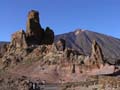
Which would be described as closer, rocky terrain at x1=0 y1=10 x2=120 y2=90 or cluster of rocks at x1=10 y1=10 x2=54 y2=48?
rocky terrain at x1=0 y1=10 x2=120 y2=90

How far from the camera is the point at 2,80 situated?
7688 centimetres

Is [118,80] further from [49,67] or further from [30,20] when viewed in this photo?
[30,20]

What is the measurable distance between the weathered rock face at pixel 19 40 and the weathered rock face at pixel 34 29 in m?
1.35

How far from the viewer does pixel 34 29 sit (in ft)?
315

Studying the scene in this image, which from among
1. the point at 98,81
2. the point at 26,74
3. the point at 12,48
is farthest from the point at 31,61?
the point at 98,81

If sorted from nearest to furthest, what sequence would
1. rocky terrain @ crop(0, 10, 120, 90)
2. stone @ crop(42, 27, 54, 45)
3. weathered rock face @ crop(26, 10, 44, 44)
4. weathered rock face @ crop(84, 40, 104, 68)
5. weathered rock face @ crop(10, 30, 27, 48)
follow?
1. rocky terrain @ crop(0, 10, 120, 90)
2. weathered rock face @ crop(84, 40, 104, 68)
3. weathered rock face @ crop(10, 30, 27, 48)
4. weathered rock face @ crop(26, 10, 44, 44)
5. stone @ crop(42, 27, 54, 45)

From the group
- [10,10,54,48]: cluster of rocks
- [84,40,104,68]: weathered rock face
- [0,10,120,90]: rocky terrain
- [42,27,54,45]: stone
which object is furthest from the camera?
[42,27,54,45]: stone

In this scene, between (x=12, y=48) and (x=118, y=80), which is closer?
(x=118, y=80)

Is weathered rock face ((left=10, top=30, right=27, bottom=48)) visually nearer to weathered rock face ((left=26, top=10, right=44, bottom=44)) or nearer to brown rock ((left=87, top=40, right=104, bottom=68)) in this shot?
weathered rock face ((left=26, top=10, right=44, bottom=44))

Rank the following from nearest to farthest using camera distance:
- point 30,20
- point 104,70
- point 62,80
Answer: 1. point 104,70
2. point 62,80
3. point 30,20

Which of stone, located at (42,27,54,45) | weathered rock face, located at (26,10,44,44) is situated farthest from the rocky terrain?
stone, located at (42,27,54,45)

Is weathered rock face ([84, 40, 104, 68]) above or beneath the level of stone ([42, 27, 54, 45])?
beneath

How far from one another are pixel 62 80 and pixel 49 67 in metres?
6.03

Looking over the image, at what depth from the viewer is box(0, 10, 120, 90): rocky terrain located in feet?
232
